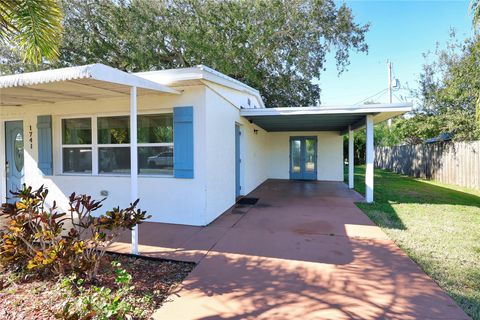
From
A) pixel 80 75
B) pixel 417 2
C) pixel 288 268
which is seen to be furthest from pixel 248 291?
pixel 417 2

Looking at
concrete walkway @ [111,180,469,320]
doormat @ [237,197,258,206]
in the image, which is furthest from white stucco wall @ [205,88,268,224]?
concrete walkway @ [111,180,469,320]

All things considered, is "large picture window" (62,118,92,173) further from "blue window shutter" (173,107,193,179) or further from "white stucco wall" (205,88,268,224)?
"white stucco wall" (205,88,268,224)

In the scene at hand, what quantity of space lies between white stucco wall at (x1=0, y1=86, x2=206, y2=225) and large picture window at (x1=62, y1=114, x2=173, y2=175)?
6.5 inches

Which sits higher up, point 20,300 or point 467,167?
point 467,167

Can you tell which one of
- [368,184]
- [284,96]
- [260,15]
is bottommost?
[368,184]

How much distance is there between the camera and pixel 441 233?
16.3 ft

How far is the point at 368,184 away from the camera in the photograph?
25.1ft

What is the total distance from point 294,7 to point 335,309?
1311cm

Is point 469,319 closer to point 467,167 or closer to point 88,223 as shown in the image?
point 88,223

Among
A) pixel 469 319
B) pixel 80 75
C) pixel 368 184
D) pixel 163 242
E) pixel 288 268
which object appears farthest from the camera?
pixel 368 184

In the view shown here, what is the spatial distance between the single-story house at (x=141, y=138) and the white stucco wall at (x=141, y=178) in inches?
0.8

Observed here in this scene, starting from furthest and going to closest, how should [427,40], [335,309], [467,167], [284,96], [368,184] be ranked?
1. [284,96]
2. [427,40]
3. [467,167]
4. [368,184]
5. [335,309]

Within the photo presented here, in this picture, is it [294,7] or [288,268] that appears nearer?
[288,268]

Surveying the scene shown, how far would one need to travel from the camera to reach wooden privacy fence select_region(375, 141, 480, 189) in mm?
10641
